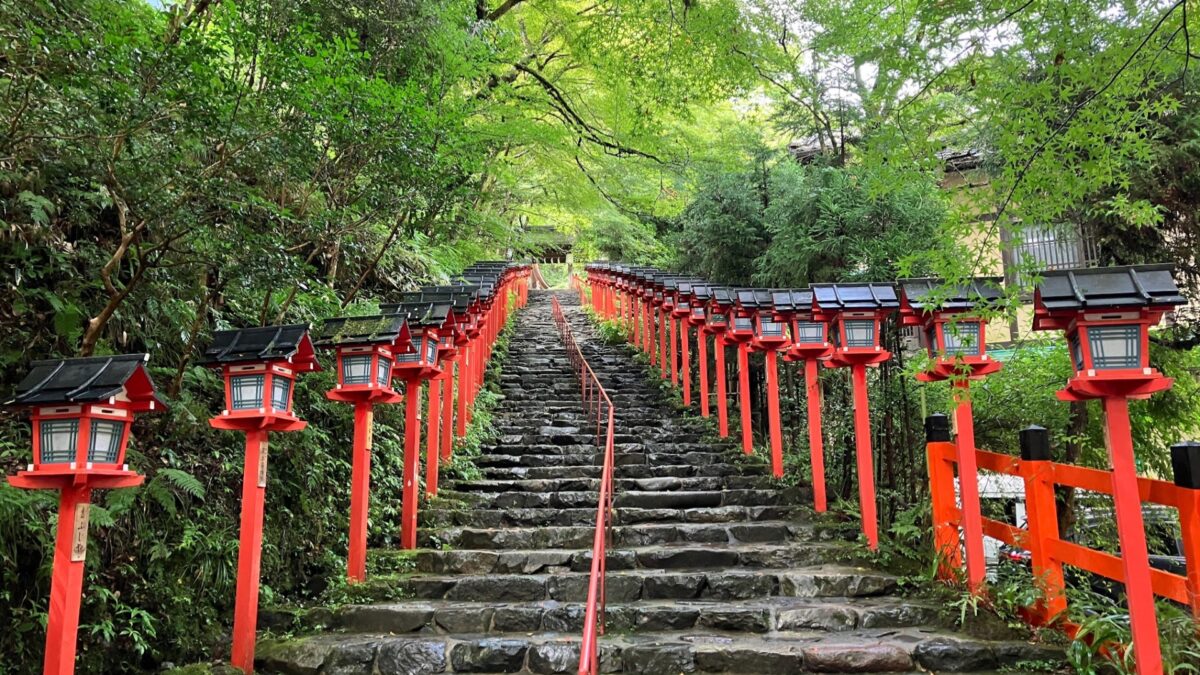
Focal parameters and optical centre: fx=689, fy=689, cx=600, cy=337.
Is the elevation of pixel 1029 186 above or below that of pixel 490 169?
below

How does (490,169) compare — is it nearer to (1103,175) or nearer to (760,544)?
(760,544)

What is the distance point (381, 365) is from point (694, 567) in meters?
3.34

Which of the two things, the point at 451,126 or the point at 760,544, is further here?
the point at 760,544

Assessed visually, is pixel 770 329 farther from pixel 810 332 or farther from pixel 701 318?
pixel 701 318

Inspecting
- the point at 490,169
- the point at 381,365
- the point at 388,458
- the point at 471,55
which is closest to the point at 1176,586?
the point at 381,365

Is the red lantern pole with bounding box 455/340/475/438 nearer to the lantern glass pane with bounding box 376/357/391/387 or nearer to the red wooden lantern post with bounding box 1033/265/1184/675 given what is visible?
the lantern glass pane with bounding box 376/357/391/387

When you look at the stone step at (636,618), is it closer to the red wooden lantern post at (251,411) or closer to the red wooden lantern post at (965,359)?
the red wooden lantern post at (965,359)

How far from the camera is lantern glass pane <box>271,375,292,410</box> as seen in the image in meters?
4.62

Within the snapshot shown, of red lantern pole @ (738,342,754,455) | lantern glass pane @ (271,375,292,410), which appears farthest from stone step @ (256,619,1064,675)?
red lantern pole @ (738,342,754,455)

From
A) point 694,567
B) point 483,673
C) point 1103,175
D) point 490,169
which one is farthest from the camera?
point 490,169

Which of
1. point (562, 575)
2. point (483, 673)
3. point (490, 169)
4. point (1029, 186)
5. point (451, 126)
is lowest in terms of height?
point (483, 673)

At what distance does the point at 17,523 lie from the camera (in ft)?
12.5

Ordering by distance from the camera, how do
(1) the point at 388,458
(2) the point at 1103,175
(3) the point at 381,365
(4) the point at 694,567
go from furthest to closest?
(1) the point at 388,458 < (4) the point at 694,567 < (3) the point at 381,365 < (2) the point at 1103,175

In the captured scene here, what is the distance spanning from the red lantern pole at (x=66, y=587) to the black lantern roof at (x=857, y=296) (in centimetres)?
573
